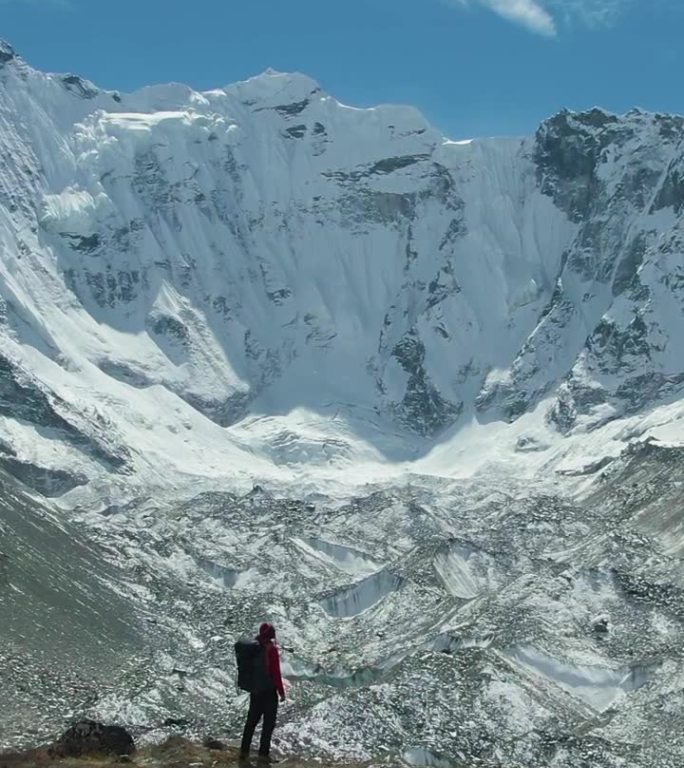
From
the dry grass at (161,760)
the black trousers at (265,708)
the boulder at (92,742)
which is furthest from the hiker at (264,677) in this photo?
the boulder at (92,742)

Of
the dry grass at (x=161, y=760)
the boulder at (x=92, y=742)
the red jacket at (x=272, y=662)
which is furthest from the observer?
the boulder at (x=92, y=742)

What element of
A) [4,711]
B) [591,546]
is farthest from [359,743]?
[591,546]

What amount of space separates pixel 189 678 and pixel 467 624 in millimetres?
24597

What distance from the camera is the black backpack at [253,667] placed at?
48.8 m

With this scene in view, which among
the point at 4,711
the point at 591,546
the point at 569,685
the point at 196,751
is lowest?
the point at 4,711

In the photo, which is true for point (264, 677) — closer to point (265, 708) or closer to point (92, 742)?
point (265, 708)

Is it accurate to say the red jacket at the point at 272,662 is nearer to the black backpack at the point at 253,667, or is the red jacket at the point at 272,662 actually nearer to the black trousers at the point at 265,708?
the black backpack at the point at 253,667

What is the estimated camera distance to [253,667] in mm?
48875

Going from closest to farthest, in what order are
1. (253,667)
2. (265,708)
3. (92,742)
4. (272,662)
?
1. (272,662)
2. (253,667)
3. (265,708)
4. (92,742)

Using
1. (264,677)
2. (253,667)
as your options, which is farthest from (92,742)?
(264,677)

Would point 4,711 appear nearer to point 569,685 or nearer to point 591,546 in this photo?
point 569,685

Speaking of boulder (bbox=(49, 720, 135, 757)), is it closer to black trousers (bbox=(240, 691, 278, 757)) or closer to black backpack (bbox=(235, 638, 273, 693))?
black trousers (bbox=(240, 691, 278, 757))

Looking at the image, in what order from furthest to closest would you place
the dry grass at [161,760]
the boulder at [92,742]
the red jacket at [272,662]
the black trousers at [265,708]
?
the boulder at [92,742]
the dry grass at [161,760]
the black trousers at [265,708]
the red jacket at [272,662]

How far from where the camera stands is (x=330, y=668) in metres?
134
